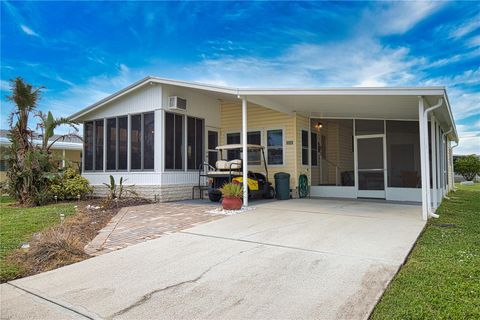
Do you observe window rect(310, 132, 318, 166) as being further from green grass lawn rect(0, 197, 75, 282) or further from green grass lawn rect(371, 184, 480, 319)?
green grass lawn rect(0, 197, 75, 282)

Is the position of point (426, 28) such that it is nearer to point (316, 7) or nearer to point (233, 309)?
point (316, 7)

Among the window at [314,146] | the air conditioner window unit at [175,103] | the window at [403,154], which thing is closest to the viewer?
the window at [403,154]

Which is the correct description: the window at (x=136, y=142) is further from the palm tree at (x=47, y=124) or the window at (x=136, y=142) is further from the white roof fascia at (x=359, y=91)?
the white roof fascia at (x=359, y=91)

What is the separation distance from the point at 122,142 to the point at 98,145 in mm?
1518

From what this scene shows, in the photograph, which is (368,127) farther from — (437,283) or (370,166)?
(437,283)

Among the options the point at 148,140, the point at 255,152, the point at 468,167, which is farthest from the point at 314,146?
the point at 468,167

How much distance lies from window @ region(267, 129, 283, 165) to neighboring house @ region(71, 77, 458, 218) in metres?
0.04

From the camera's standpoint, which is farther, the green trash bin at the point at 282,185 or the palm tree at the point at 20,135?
the green trash bin at the point at 282,185

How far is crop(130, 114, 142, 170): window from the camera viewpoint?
11.2 metres

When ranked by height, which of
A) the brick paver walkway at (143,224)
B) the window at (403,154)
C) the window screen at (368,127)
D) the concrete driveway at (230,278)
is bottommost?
the concrete driveway at (230,278)

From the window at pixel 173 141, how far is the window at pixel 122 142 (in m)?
1.84

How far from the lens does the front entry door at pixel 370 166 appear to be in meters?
10.5

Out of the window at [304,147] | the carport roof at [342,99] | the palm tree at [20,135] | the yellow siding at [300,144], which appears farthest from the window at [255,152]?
the palm tree at [20,135]

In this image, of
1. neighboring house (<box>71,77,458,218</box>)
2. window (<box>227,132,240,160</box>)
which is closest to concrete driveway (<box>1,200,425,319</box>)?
neighboring house (<box>71,77,458,218</box>)
